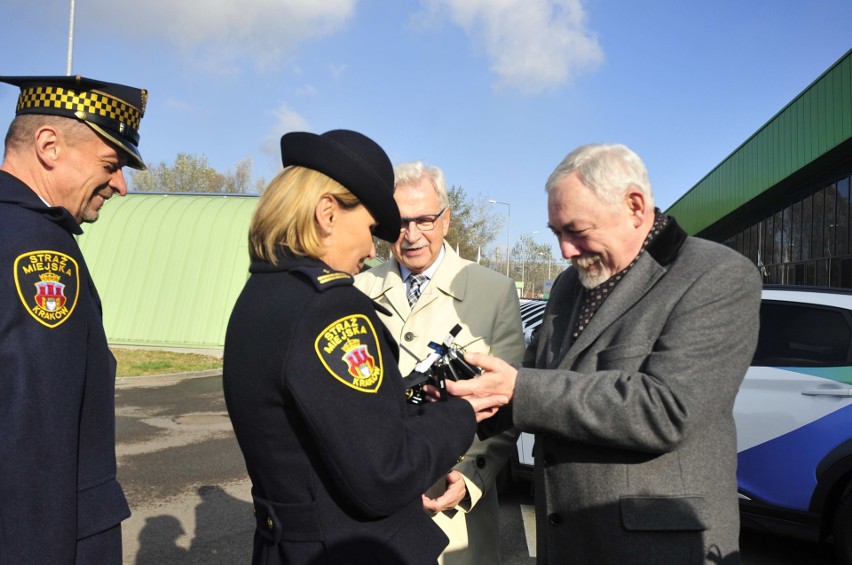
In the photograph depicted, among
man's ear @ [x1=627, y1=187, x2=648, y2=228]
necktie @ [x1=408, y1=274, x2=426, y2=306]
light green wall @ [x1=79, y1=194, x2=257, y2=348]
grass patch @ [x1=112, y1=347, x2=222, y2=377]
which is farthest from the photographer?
light green wall @ [x1=79, y1=194, x2=257, y2=348]

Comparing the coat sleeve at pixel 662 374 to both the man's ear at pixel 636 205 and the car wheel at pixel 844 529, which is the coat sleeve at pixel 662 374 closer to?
the man's ear at pixel 636 205

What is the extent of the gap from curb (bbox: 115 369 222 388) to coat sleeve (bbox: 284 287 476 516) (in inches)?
470

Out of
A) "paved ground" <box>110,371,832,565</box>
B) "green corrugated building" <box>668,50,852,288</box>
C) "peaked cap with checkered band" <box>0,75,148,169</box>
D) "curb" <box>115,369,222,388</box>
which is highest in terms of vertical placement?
"green corrugated building" <box>668,50,852,288</box>

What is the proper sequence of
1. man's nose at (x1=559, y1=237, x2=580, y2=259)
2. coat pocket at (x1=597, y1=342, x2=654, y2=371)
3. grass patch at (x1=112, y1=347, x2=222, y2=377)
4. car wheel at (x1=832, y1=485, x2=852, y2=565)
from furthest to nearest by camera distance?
grass patch at (x1=112, y1=347, x2=222, y2=377) < car wheel at (x1=832, y1=485, x2=852, y2=565) < man's nose at (x1=559, y1=237, x2=580, y2=259) < coat pocket at (x1=597, y1=342, x2=654, y2=371)

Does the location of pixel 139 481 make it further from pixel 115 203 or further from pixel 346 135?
pixel 115 203

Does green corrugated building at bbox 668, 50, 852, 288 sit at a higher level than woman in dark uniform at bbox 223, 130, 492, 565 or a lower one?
higher

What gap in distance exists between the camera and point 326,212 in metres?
1.65

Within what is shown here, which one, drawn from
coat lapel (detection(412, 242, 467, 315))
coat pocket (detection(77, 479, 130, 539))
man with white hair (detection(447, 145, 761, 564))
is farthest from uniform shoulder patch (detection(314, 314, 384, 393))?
coat lapel (detection(412, 242, 467, 315))

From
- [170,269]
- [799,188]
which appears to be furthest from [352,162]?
[799,188]

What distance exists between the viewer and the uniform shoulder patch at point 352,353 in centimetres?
143

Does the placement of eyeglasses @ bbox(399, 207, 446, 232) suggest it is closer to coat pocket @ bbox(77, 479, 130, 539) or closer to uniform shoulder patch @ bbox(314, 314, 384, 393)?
uniform shoulder patch @ bbox(314, 314, 384, 393)

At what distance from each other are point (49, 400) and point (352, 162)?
3.26 feet

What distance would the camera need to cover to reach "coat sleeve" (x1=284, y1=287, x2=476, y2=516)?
4.61 ft

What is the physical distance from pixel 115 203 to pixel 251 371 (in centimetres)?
2043
